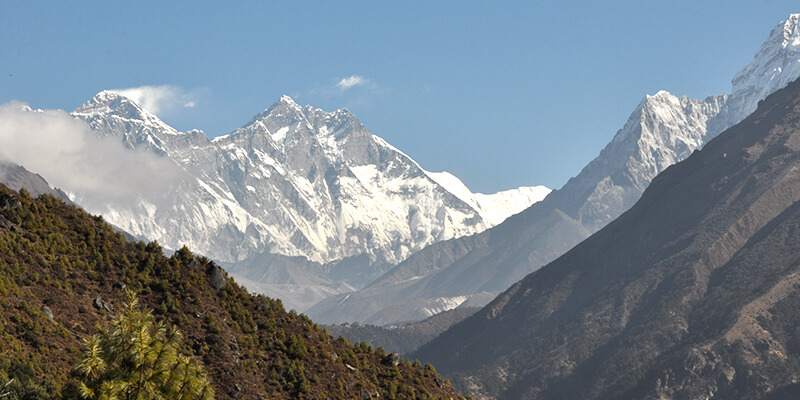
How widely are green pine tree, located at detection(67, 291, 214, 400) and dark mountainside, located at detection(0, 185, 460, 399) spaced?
32.5 metres

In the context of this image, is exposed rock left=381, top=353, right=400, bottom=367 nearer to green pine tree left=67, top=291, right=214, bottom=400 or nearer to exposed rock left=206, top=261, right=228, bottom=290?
exposed rock left=206, top=261, right=228, bottom=290

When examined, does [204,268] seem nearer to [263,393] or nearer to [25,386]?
[263,393]

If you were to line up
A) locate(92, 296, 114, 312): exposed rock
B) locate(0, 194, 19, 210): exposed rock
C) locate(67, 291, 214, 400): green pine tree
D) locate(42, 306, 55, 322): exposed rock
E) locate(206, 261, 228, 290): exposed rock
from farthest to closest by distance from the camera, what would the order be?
locate(206, 261, 228, 290): exposed rock → locate(0, 194, 19, 210): exposed rock → locate(92, 296, 114, 312): exposed rock → locate(42, 306, 55, 322): exposed rock → locate(67, 291, 214, 400): green pine tree

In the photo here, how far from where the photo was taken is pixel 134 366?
5853cm

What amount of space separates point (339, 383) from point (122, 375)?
64239 millimetres

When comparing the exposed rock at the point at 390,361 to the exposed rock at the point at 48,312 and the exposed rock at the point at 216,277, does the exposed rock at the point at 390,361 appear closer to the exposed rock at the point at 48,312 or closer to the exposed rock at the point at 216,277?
the exposed rock at the point at 216,277

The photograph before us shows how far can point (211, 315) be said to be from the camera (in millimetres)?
118688

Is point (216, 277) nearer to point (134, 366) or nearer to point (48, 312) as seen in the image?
point (48, 312)

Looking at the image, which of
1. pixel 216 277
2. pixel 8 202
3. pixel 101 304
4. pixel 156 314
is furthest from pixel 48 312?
pixel 216 277

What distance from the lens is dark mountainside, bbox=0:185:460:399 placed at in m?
97.4

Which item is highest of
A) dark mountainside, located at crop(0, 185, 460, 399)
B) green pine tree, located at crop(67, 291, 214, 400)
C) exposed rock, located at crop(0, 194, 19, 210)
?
exposed rock, located at crop(0, 194, 19, 210)

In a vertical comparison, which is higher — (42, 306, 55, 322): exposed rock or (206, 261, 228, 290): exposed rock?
(206, 261, 228, 290): exposed rock

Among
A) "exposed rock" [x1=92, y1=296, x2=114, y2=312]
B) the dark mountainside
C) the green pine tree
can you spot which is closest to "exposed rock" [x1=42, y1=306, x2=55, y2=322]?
the dark mountainside

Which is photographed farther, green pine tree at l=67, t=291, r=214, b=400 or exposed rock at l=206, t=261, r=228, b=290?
exposed rock at l=206, t=261, r=228, b=290
